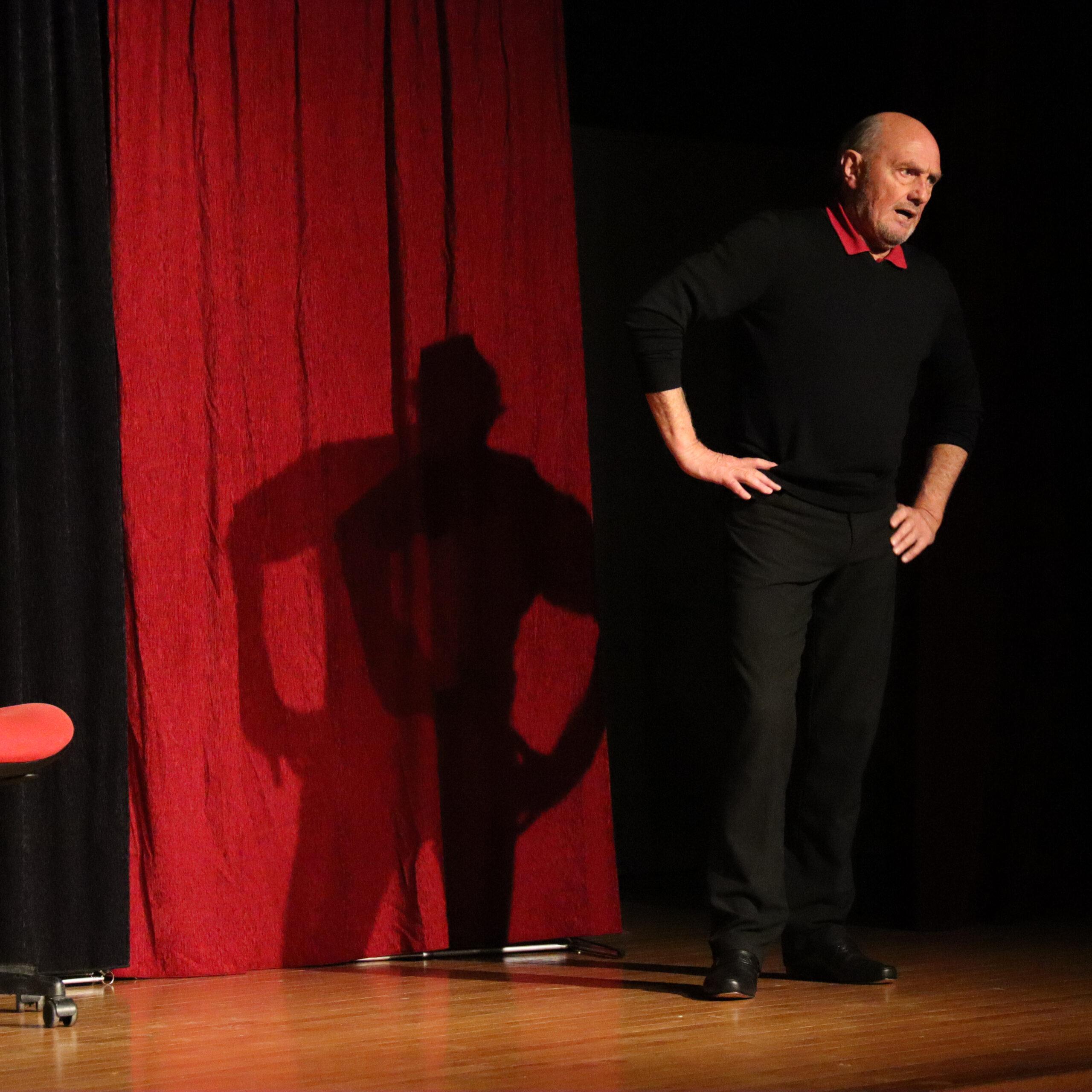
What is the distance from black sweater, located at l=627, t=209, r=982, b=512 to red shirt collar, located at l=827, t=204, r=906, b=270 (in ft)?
0.05

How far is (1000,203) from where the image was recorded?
364 centimetres

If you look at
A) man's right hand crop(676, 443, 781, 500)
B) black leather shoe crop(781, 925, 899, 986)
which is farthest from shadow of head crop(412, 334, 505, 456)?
black leather shoe crop(781, 925, 899, 986)

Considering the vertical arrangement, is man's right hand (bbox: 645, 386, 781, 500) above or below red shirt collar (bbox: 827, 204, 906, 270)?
below

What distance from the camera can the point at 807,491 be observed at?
2.68m

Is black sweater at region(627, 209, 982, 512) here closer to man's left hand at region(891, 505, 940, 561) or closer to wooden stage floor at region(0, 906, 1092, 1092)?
man's left hand at region(891, 505, 940, 561)

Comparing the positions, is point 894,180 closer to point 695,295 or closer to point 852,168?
point 852,168

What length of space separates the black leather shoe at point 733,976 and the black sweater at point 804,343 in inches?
30.3

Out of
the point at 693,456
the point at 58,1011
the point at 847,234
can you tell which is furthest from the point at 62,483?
the point at 847,234

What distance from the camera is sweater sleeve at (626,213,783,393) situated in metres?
2.61

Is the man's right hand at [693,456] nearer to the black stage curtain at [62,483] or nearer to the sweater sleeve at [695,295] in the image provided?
the sweater sleeve at [695,295]

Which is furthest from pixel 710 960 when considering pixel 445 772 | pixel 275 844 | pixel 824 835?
pixel 275 844

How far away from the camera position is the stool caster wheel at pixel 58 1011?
2.51 m

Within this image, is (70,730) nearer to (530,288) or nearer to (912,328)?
(530,288)

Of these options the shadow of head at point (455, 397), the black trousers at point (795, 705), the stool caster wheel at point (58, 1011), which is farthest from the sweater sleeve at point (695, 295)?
the stool caster wheel at point (58, 1011)
